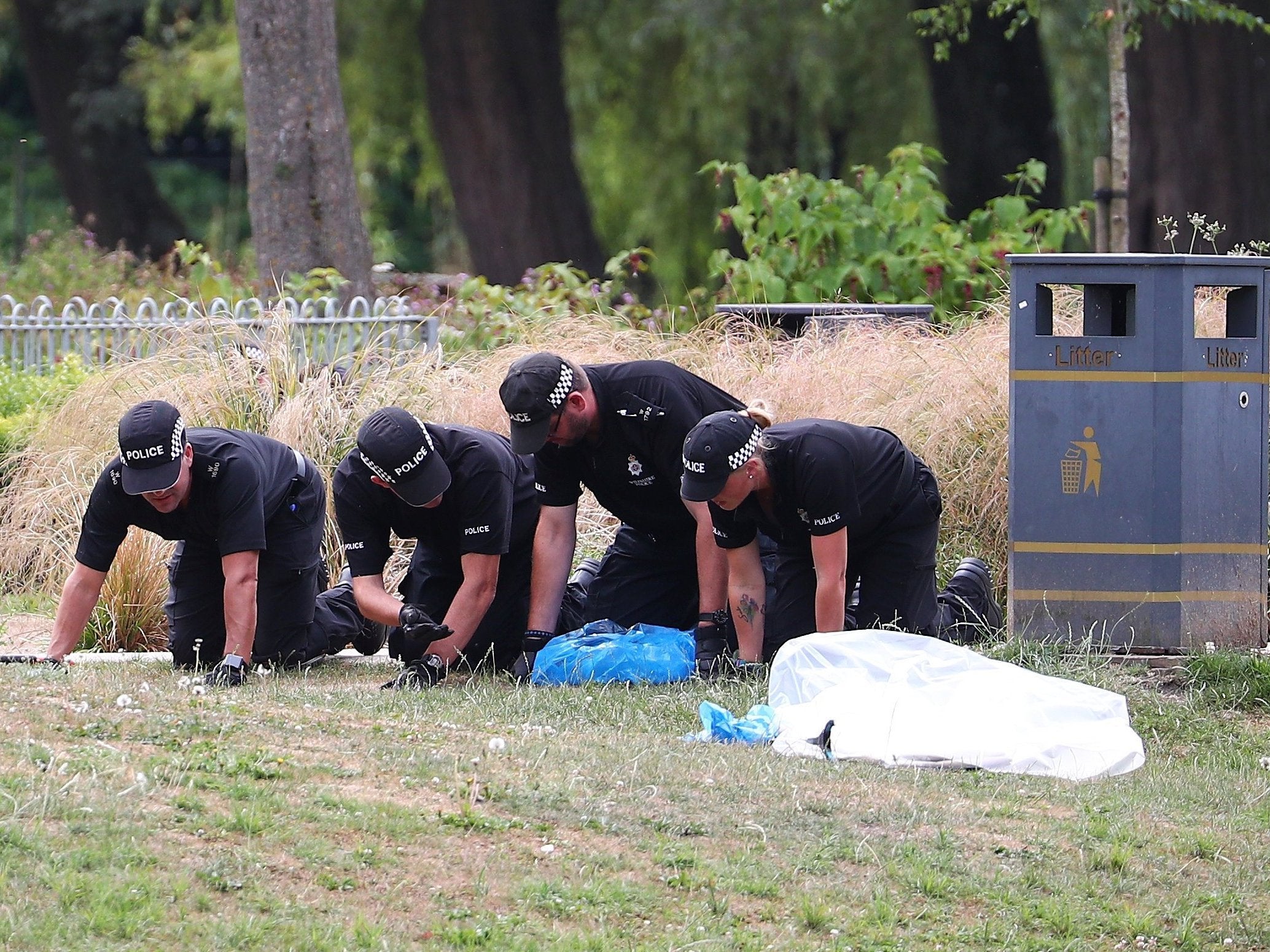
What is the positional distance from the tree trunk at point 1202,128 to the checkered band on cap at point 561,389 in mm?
8822

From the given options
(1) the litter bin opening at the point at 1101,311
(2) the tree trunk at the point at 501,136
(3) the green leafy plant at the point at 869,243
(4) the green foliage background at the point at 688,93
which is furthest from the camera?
(2) the tree trunk at the point at 501,136

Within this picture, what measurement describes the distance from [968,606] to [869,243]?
499 cm

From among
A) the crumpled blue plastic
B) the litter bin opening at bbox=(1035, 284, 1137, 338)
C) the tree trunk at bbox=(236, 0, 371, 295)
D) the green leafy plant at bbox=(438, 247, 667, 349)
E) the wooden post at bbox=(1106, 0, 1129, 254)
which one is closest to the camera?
the crumpled blue plastic

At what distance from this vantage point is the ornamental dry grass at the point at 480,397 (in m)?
8.73

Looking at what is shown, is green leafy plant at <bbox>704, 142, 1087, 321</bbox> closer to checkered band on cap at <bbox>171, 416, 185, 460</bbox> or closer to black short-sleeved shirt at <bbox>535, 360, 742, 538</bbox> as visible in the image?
black short-sleeved shirt at <bbox>535, 360, 742, 538</bbox>

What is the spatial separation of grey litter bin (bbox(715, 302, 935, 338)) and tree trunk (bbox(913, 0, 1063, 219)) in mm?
9799

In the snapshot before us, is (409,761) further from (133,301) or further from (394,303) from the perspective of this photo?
(133,301)

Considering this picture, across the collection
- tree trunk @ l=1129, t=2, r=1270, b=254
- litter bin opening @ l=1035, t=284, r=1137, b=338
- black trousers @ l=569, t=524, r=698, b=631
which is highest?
tree trunk @ l=1129, t=2, r=1270, b=254

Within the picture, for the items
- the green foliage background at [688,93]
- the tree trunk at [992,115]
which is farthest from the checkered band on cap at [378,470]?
the tree trunk at [992,115]

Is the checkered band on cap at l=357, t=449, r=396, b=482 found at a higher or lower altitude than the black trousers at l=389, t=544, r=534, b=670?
higher

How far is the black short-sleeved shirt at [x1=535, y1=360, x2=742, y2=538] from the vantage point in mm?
7035

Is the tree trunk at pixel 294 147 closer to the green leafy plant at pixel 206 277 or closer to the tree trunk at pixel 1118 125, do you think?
the green leafy plant at pixel 206 277

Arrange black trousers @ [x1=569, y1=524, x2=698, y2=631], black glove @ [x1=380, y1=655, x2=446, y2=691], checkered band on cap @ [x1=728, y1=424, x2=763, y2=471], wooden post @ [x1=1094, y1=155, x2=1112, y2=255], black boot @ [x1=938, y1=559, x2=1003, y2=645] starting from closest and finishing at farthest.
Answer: checkered band on cap @ [x1=728, y1=424, x2=763, y2=471] → black glove @ [x1=380, y1=655, x2=446, y2=691] → black boot @ [x1=938, y1=559, x2=1003, y2=645] → black trousers @ [x1=569, y1=524, x2=698, y2=631] → wooden post @ [x1=1094, y1=155, x2=1112, y2=255]

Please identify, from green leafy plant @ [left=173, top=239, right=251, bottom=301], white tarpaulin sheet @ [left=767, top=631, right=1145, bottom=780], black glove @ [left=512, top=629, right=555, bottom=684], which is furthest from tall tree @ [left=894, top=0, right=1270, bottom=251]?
white tarpaulin sheet @ [left=767, top=631, right=1145, bottom=780]
